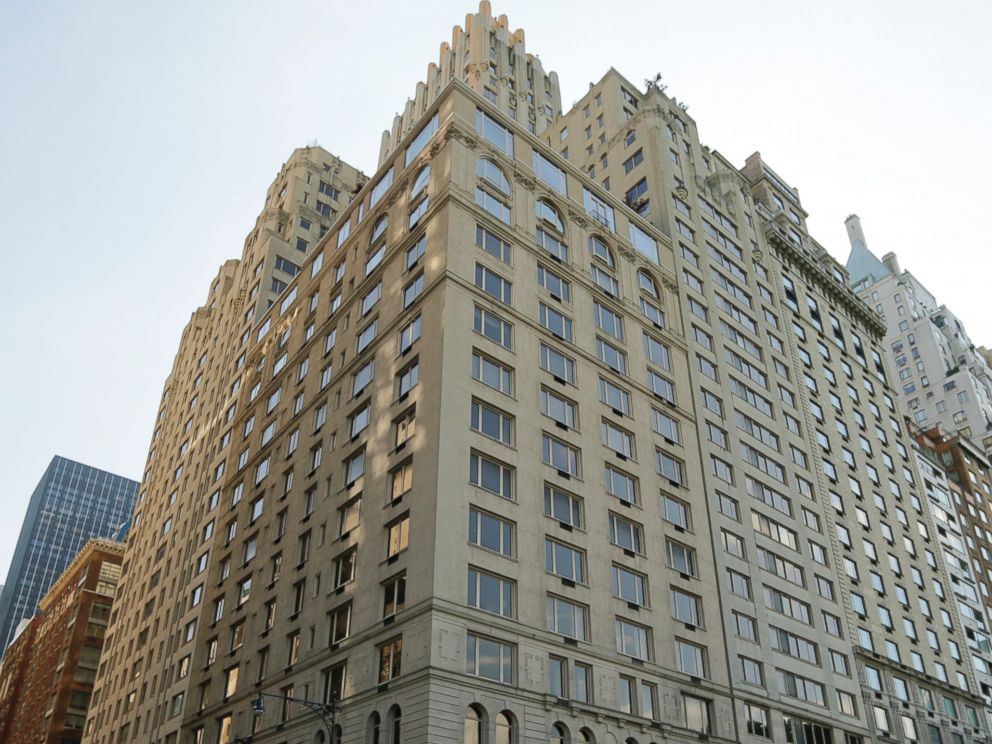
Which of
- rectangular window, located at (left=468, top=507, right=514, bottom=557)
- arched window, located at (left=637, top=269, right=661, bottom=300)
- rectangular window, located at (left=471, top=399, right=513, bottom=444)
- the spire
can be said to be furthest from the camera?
the spire

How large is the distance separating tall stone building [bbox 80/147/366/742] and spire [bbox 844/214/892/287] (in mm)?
111217

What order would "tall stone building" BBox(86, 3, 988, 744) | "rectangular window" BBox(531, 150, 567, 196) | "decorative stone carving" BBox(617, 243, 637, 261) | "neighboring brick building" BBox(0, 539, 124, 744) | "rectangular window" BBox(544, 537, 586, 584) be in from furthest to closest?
1. "neighboring brick building" BBox(0, 539, 124, 744)
2. "decorative stone carving" BBox(617, 243, 637, 261)
3. "rectangular window" BBox(531, 150, 567, 196)
4. "rectangular window" BBox(544, 537, 586, 584)
5. "tall stone building" BBox(86, 3, 988, 744)

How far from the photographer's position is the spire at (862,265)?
582ft

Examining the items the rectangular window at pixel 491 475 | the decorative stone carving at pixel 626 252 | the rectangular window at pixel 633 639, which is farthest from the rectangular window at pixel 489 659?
the decorative stone carving at pixel 626 252

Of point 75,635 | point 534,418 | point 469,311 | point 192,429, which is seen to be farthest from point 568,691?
point 75,635

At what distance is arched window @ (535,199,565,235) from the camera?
63.7 m

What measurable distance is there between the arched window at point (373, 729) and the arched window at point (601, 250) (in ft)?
119

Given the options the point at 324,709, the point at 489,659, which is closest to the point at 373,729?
the point at 324,709

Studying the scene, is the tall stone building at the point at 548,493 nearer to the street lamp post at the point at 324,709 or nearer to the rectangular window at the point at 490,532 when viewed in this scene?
the rectangular window at the point at 490,532

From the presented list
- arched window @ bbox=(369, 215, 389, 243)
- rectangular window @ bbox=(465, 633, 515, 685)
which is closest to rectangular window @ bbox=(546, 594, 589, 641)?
rectangular window @ bbox=(465, 633, 515, 685)

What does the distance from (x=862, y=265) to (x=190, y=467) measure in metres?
143

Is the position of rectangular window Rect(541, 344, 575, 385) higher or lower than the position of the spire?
lower

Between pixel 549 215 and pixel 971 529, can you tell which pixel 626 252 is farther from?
pixel 971 529

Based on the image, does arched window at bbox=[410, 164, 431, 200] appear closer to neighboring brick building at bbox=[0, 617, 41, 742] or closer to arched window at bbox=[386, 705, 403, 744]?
arched window at bbox=[386, 705, 403, 744]
